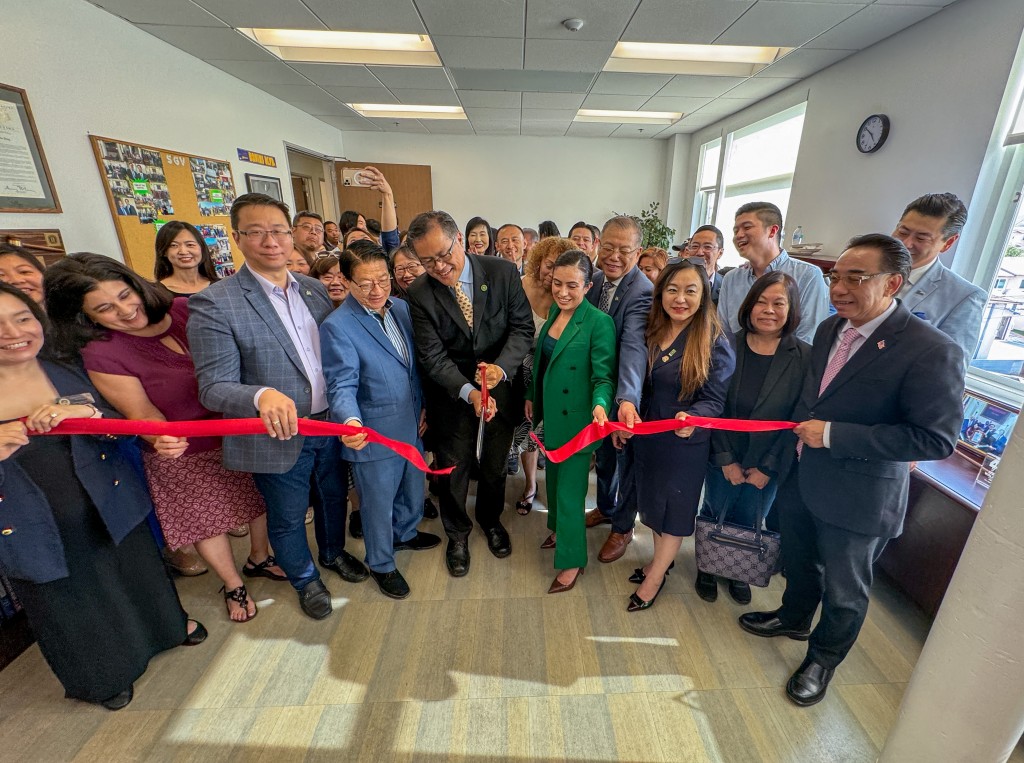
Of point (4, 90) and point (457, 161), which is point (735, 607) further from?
point (457, 161)

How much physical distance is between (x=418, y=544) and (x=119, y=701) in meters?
1.39

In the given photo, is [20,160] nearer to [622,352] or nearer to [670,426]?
[622,352]

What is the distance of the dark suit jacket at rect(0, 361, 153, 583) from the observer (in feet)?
4.53

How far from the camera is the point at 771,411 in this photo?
5.97ft

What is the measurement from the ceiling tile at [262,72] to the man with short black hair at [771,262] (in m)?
4.91

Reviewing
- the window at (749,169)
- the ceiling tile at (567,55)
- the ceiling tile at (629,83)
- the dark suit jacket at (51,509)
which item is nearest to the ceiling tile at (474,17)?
the ceiling tile at (567,55)

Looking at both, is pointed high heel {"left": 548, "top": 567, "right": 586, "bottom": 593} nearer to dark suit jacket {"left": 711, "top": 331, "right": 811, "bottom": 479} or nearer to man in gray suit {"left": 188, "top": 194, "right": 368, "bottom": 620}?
dark suit jacket {"left": 711, "top": 331, "right": 811, "bottom": 479}

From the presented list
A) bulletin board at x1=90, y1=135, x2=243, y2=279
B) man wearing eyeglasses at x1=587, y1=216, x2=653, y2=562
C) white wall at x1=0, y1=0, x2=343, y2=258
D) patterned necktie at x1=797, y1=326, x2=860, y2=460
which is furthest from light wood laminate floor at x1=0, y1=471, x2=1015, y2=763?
bulletin board at x1=90, y1=135, x2=243, y2=279

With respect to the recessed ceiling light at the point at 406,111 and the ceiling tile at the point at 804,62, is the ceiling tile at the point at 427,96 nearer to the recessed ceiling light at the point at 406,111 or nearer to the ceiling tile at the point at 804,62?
the recessed ceiling light at the point at 406,111

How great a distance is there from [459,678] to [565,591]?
2.31 feet

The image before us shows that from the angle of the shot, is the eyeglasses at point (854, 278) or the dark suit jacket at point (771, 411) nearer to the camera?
the eyeglasses at point (854, 278)

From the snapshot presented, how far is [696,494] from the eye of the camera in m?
1.97

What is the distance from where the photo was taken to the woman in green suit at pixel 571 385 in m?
1.96

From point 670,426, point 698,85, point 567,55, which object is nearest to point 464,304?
point 670,426
